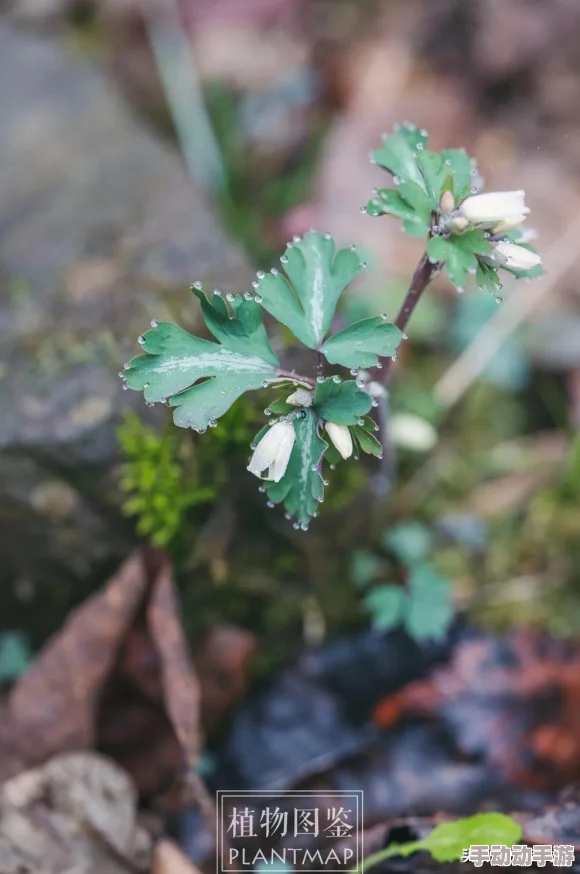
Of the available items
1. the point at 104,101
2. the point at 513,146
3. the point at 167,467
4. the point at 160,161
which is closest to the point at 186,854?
the point at 167,467

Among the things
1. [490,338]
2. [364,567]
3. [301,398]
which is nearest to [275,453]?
[301,398]

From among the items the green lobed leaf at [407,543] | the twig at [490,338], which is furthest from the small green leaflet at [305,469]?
the twig at [490,338]

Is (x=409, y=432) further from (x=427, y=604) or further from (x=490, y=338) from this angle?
(x=490, y=338)

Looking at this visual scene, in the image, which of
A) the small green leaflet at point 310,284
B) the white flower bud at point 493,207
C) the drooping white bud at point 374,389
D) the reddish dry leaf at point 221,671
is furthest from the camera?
the reddish dry leaf at point 221,671

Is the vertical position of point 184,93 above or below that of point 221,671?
above

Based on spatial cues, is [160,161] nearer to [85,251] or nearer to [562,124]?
[85,251]

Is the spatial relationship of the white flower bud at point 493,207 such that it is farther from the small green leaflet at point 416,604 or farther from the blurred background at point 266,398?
the small green leaflet at point 416,604
